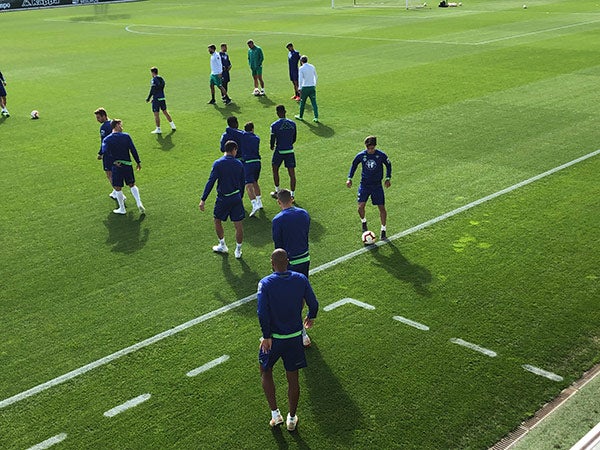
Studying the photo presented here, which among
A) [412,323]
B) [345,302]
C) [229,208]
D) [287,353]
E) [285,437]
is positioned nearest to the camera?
[287,353]

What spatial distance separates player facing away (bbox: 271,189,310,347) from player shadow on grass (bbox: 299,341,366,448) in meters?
0.39

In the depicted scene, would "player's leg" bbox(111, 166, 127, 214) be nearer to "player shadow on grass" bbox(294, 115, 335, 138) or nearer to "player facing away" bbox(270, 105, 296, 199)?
"player facing away" bbox(270, 105, 296, 199)

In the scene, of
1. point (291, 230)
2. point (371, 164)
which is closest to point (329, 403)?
point (291, 230)

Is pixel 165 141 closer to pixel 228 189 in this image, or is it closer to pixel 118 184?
pixel 118 184

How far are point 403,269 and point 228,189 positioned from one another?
3319mm

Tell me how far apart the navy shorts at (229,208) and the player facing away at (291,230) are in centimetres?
303

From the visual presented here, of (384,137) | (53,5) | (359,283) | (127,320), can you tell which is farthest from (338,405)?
(53,5)

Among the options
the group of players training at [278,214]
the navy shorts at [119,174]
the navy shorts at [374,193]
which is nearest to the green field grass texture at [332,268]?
the group of players training at [278,214]

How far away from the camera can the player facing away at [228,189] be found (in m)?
11.2

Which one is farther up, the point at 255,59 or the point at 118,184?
the point at 255,59

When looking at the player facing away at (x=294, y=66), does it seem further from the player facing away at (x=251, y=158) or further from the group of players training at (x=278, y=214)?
the player facing away at (x=251, y=158)

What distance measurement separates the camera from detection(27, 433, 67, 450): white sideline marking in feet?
23.7

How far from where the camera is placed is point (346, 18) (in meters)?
48.3

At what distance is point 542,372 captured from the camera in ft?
26.5
